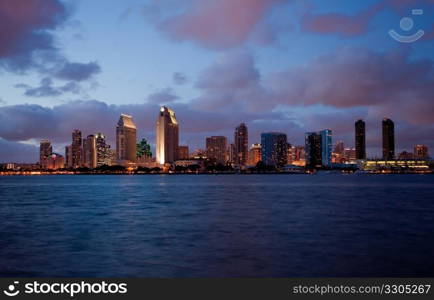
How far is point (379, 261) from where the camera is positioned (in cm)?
2302

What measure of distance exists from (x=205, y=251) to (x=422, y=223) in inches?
912

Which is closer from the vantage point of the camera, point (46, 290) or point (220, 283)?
point (46, 290)

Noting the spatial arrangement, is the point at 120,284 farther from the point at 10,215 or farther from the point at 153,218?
the point at 10,215

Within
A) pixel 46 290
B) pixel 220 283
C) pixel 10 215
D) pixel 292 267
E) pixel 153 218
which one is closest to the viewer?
pixel 46 290

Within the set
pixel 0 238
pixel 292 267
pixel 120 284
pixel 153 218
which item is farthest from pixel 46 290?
pixel 153 218

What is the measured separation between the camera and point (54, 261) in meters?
23.9

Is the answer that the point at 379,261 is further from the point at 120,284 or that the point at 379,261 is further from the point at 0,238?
the point at 0,238

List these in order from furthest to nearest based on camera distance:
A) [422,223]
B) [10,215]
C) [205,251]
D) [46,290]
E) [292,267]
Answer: [10,215] → [422,223] → [205,251] → [292,267] → [46,290]

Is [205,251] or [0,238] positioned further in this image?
[0,238]

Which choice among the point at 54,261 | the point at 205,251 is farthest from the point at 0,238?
the point at 205,251

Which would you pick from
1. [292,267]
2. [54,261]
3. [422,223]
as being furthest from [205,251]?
[422,223]

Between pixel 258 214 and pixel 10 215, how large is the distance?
26.3 m

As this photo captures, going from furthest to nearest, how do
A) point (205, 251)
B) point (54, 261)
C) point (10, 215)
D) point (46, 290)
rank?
point (10, 215), point (205, 251), point (54, 261), point (46, 290)

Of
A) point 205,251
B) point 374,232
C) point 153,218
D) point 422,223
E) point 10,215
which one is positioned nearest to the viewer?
point 205,251
